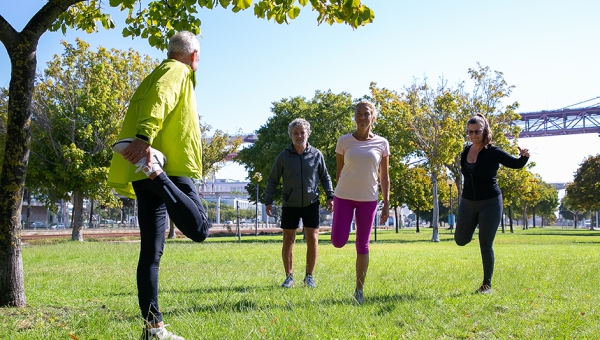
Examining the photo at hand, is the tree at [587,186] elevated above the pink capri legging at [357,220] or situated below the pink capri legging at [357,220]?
above

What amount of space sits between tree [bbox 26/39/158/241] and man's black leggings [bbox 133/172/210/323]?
917 inches

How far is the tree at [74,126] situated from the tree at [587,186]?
4440cm

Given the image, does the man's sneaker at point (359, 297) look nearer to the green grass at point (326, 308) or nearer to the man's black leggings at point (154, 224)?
the green grass at point (326, 308)

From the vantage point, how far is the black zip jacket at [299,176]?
6516mm

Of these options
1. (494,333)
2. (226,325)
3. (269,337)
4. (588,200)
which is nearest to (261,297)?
(226,325)

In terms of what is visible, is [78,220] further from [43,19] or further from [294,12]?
[294,12]

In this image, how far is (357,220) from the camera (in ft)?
17.9

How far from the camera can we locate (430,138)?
27.5 m

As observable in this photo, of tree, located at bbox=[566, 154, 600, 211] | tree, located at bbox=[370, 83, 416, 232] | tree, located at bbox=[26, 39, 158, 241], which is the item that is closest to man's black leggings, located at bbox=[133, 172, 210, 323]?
tree, located at bbox=[26, 39, 158, 241]

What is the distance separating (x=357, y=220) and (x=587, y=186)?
54892 mm

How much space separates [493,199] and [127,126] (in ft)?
13.7

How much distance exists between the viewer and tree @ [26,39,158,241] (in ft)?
83.6

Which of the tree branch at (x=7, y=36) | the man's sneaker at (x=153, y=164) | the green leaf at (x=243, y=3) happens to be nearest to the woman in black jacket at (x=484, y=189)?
the green leaf at (x=243, y=3)

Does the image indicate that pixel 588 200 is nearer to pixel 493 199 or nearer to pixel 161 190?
pixel 493 199
